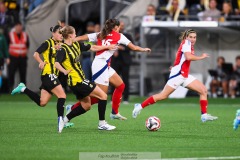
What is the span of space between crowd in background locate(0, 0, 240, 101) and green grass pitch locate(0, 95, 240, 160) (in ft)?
20.3

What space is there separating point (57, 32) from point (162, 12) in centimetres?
1229

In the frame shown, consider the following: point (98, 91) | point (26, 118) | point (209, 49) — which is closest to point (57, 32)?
point (98, 91)

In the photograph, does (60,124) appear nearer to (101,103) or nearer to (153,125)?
(101,103)

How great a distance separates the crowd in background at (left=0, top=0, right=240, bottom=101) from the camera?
2684 centimetres

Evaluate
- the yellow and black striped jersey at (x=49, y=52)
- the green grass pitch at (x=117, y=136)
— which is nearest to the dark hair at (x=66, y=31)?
the yellow and black striped jersey at (x=49, y=52)

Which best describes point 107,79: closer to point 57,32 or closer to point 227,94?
point 57,32

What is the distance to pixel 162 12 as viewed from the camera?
27719 millimetres

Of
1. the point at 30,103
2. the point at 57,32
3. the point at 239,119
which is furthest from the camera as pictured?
the point at 30,103

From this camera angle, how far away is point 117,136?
1392 centimetres

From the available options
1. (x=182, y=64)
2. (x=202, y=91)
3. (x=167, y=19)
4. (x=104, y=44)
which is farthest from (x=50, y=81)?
(x=167, y=19)

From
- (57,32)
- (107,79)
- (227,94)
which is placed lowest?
(227,94)

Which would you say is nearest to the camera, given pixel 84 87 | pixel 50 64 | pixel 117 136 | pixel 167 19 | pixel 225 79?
pixel 117 136

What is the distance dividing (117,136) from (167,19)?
13.9m

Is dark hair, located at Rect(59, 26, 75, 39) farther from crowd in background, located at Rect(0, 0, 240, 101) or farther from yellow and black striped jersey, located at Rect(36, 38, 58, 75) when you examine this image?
crowd in background, located at Rect(0, 0, 240, 101)
